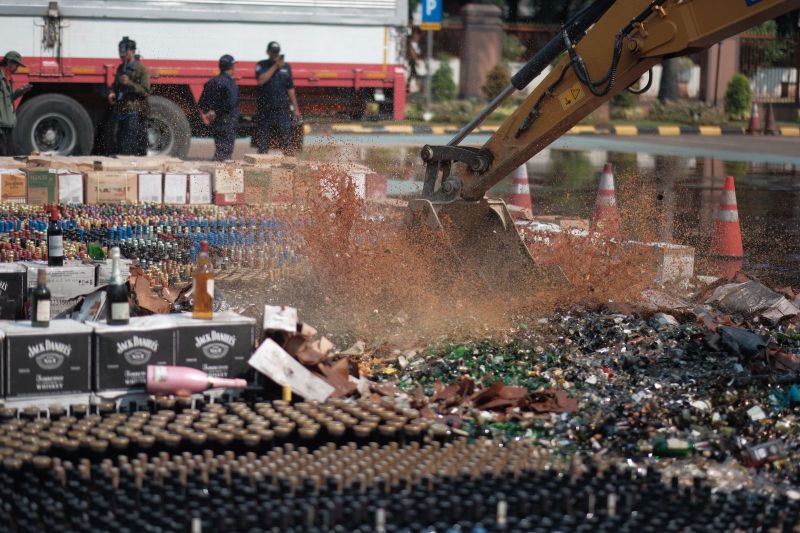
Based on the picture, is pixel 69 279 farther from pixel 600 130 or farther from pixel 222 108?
pixel 600 130

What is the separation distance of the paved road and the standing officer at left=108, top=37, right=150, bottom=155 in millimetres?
5252

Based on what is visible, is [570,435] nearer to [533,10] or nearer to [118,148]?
[118,148]

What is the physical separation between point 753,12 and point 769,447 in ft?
10.6

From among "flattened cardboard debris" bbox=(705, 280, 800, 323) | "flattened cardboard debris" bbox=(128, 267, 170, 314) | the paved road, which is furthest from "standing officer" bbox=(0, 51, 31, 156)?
"flattened cardboard debris" bbox=(705, 280, 800, 323)

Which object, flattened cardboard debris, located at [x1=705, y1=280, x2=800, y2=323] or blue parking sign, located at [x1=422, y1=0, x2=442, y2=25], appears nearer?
flattened cardboard debris, located at [x1=705, y1=280, x2=800, y2=323]

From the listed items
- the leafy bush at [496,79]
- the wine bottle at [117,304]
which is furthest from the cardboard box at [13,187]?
the leafy bush at [496,79]

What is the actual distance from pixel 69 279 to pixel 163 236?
141 inches

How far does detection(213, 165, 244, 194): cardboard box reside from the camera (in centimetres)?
1520

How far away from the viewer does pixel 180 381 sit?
6.95 meters

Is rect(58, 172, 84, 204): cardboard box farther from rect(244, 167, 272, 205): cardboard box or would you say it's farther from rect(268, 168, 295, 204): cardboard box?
rect(268, 168, 295, 204): cardboard box

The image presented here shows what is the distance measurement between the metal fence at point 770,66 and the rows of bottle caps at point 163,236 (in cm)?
3189

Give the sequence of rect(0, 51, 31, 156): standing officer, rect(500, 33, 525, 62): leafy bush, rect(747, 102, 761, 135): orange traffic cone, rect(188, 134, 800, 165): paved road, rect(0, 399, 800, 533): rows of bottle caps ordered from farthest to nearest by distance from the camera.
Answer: rect(500, 33, 525, 62): leafy bush
rect(747, 102, 761, 135): orange traffic cone
rect(188, 134, 800, 165): paved road
rect(0, 51, 31, 156): standing officer
rect(0, 399, 800, 533): rows of bottle caps

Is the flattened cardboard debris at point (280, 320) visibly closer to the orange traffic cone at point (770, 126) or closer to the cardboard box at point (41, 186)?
the cardboard box at point (41, 186)

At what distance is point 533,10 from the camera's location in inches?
1923
